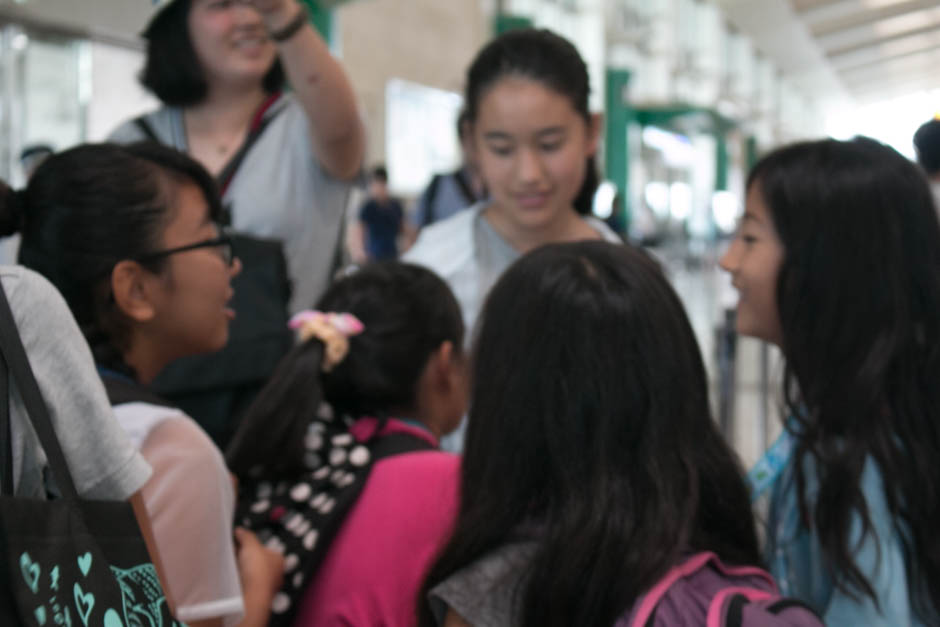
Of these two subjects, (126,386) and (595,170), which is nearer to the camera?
(126,386)

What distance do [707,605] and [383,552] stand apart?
2.07ft


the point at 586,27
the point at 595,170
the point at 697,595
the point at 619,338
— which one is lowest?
the point at 697,595

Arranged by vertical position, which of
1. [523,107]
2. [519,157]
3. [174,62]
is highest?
[174,62]

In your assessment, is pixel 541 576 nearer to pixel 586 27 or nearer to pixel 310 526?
pixel 310 526

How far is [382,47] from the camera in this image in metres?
12.8

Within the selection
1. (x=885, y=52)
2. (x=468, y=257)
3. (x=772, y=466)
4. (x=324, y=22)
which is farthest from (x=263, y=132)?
(x=885, y=52)

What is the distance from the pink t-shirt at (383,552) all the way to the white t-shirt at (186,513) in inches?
8.3

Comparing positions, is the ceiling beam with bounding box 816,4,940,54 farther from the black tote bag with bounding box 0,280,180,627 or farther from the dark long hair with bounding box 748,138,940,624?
the black tote bag with bounding box 0,280,180,627

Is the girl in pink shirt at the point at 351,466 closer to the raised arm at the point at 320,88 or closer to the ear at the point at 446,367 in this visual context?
the ear at the point at 446,367

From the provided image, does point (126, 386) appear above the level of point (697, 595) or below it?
above

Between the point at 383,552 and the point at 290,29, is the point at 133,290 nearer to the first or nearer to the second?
the point at 383,552

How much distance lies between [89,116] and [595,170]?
4294mm

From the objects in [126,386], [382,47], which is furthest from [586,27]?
[126,386]

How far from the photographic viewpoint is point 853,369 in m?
1.59
